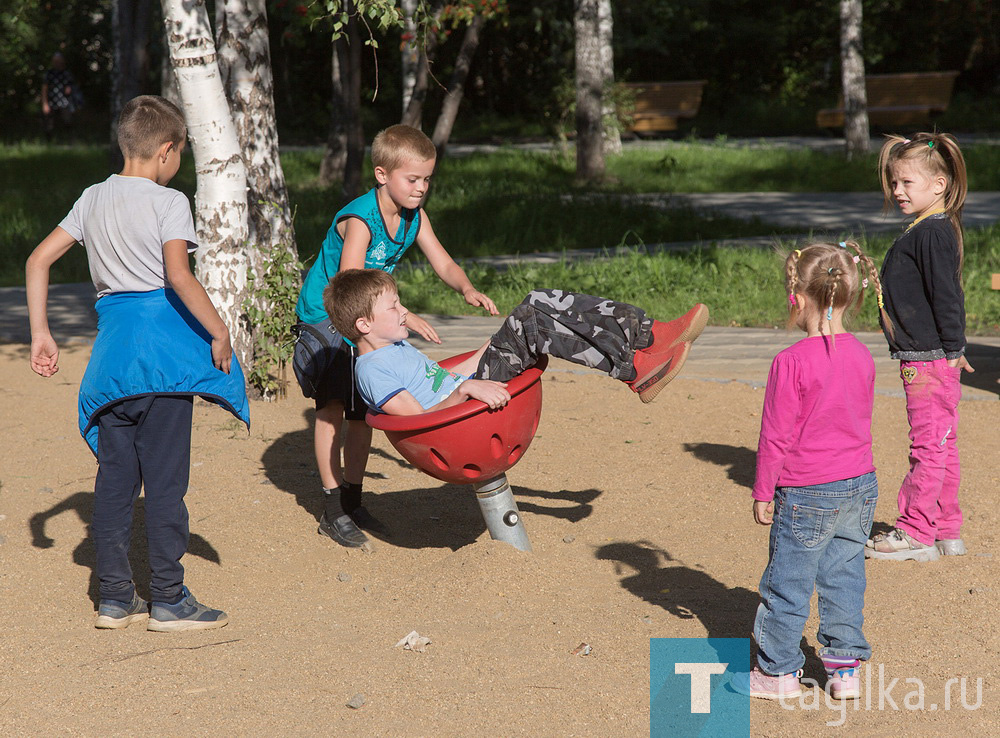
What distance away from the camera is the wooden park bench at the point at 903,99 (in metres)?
21.1

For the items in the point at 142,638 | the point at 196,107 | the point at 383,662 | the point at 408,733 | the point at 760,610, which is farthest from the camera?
the point at 196,107

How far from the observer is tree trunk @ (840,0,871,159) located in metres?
16.6

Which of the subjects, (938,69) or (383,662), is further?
(938,69)

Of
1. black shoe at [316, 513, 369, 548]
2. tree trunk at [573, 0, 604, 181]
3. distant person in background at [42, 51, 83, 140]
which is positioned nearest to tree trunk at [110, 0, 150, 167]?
tree trunk at [573, 0, 604, 181]

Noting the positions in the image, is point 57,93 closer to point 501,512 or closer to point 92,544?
point 92,544

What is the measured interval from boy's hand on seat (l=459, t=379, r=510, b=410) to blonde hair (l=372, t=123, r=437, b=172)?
98 cm

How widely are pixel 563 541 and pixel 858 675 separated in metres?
1.46

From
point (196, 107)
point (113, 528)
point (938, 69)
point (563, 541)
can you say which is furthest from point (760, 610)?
point (938, 69)

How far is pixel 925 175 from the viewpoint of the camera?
3879mm

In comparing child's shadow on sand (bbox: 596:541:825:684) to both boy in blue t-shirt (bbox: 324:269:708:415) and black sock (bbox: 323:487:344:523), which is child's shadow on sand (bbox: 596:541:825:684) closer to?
boy in blue t-shirt (bbox: 324:269:708:415)

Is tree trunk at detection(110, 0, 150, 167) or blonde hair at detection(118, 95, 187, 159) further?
tree trunk at detection(110, 0, 150, 167)

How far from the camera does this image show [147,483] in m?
3.54

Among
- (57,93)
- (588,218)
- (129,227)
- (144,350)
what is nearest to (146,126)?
(129,227)

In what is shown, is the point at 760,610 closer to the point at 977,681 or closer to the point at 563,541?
the point at 977,681
